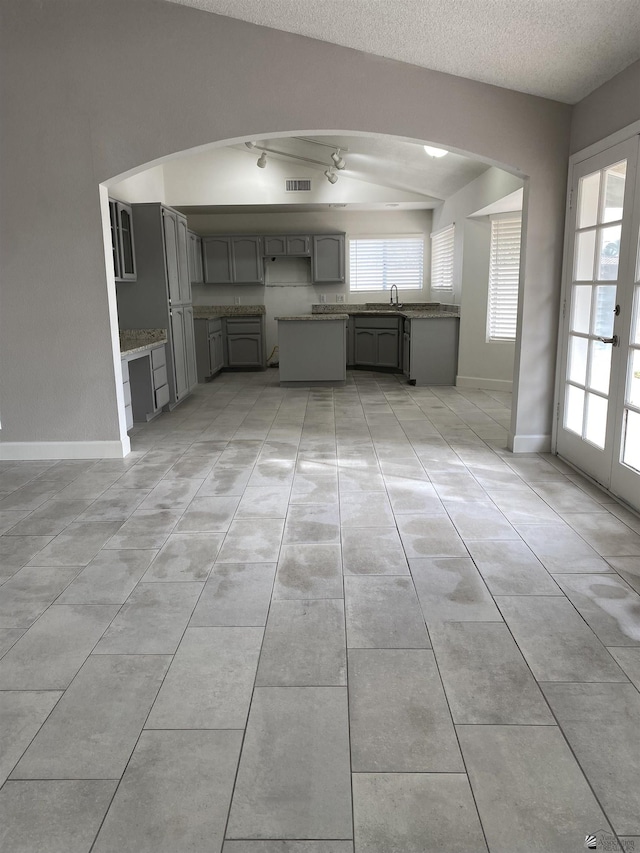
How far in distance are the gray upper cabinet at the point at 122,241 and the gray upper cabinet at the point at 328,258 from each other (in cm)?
374

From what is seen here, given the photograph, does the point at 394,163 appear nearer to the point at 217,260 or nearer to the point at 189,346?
the point at 189,346

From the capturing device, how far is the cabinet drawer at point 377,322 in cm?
862

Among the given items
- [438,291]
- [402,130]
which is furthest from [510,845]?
[438,291]

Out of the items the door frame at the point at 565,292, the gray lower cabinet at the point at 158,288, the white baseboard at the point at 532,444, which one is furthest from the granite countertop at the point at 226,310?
the door frame at the point at 565,292

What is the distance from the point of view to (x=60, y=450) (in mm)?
4570

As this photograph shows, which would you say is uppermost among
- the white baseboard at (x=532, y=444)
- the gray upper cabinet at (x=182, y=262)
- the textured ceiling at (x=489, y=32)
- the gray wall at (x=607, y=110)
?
the textured ceiling at (x=489, y=32)

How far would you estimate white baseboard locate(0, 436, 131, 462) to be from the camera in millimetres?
4555

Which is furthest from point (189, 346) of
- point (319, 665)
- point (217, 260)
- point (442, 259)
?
point (319, 665)

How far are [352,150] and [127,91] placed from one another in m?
3.18

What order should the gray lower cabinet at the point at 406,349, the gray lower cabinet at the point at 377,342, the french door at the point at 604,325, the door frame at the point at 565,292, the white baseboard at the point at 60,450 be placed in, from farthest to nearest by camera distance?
the gray lower cabinet at the point at 377,342 < the gray lower cabinet at the point at 406,349 < the white baseboard at the point at 60,450 < the door frame at the point at 565,292 < the french door at the point at 604,325

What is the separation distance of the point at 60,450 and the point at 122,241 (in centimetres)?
215

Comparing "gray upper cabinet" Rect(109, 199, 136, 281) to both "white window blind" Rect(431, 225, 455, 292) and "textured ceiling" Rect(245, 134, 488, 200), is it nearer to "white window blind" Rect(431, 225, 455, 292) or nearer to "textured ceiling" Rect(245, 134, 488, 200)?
"textured ceiling" Rect(245, 134, 488, 200)

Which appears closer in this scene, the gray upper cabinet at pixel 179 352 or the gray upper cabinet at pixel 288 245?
the gray upper cabinet at pixel 179 352

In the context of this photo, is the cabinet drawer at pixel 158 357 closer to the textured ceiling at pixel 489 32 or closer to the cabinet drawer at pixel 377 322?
the textured ceiling at pixel 489 32
